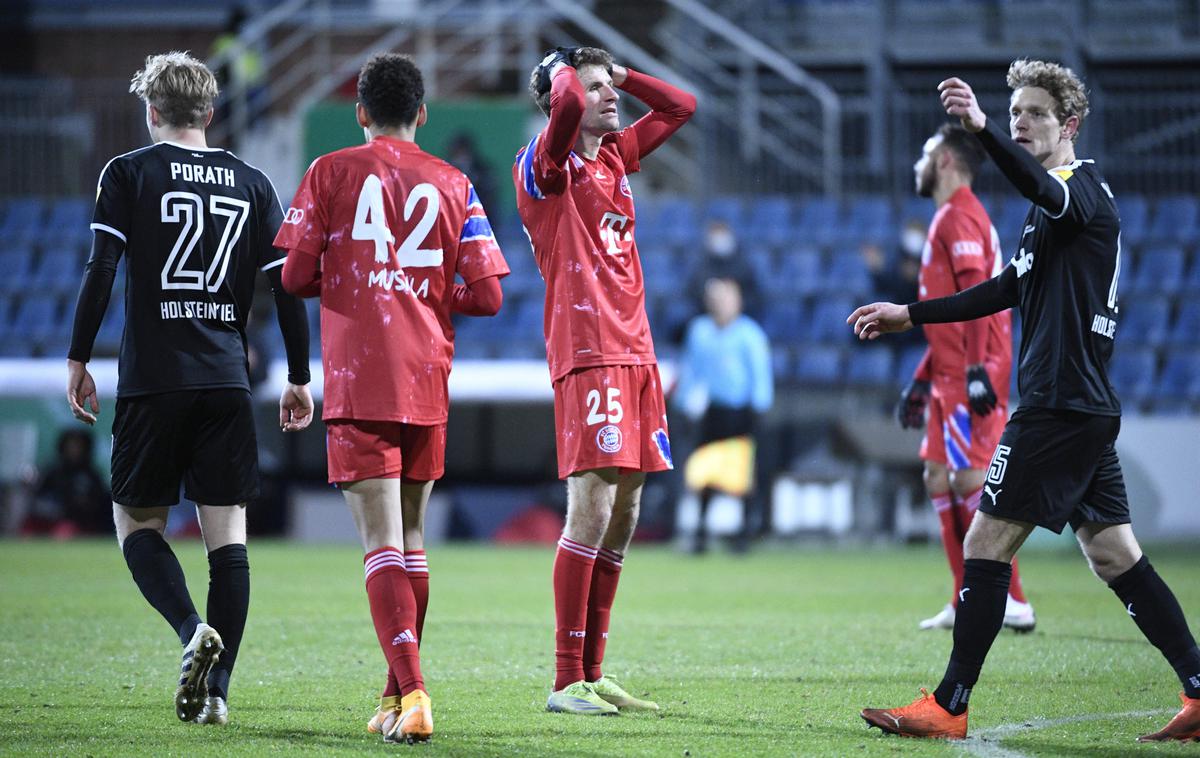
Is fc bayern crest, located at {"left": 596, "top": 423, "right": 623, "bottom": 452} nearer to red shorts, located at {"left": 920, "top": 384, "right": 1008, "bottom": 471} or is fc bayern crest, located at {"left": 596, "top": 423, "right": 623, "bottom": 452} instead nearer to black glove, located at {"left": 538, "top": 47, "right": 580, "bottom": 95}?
black glove, located at {"left": 538, "top": 47, "right": 580, "bottom": 95}

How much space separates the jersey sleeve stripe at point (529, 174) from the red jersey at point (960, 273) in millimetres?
3148

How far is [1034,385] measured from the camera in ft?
16.1

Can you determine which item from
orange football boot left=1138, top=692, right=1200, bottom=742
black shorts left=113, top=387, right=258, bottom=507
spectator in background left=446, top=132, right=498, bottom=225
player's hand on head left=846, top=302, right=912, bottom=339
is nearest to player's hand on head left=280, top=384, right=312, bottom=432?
black shorts left=113, top=387, right=258, bottom=507

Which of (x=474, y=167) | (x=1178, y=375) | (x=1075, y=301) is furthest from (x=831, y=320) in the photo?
(x=1075, y=301)

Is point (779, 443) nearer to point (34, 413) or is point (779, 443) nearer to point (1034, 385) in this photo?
point (34, 413)

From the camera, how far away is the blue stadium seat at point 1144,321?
53.9 ft

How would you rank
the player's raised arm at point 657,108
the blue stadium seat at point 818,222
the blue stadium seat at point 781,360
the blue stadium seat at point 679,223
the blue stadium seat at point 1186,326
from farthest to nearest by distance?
the blue stadium seat at point 679,223
the blue stadium seat at point 818,222
the blue stadium seat at point 1186,326
the blue stadium seat at point 781,360
the player's raised arm at point 657,108

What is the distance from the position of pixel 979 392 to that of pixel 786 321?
31.4 ft

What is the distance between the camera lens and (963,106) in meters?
4.41

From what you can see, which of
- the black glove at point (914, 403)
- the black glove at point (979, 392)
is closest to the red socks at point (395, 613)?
the black glove at point (979, 392)

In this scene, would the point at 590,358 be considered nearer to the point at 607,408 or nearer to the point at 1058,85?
the point at 607,408

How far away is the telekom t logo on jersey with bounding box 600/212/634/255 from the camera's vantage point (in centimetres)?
552

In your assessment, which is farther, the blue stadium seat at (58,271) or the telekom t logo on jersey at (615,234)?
the blue stadium seat at (58,271)

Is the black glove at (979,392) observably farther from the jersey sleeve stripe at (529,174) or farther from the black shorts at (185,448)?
the black shorts at (185,448)
